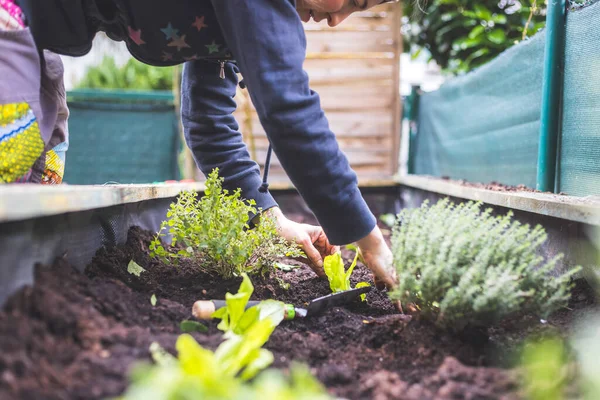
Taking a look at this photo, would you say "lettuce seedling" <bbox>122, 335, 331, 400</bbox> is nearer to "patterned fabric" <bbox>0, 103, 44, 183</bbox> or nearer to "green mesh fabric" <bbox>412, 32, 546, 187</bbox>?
"patterned fabric" <bbox>0, 103, 44, 183</bbox>

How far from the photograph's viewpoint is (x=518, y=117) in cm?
282

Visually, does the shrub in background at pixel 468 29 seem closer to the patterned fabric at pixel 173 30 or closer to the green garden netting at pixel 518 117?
the green garden netting at pixel 518 117

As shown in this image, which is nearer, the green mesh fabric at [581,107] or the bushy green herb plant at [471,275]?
the bushy green herb plant at [471,275]

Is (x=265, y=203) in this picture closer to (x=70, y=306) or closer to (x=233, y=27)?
(x=233, y=27)

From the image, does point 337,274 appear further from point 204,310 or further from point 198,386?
point 198,386

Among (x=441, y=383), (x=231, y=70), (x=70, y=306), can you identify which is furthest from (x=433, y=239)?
(x=231, y=70)

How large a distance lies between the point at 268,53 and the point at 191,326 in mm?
690

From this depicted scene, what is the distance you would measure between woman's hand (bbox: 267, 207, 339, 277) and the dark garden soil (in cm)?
20

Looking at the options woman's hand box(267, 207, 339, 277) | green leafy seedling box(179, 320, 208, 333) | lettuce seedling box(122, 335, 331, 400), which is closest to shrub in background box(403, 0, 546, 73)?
woman's hand box(267, 207, 339, 277)

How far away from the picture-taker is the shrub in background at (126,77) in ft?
25.8

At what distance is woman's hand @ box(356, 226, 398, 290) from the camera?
4.70 ft

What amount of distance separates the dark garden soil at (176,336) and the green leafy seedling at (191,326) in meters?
0.02

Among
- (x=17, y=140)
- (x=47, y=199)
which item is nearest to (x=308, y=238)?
(x=17, y=140)

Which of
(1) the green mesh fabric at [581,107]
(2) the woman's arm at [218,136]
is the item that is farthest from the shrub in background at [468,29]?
(2) the woman's arm at [218,136]
